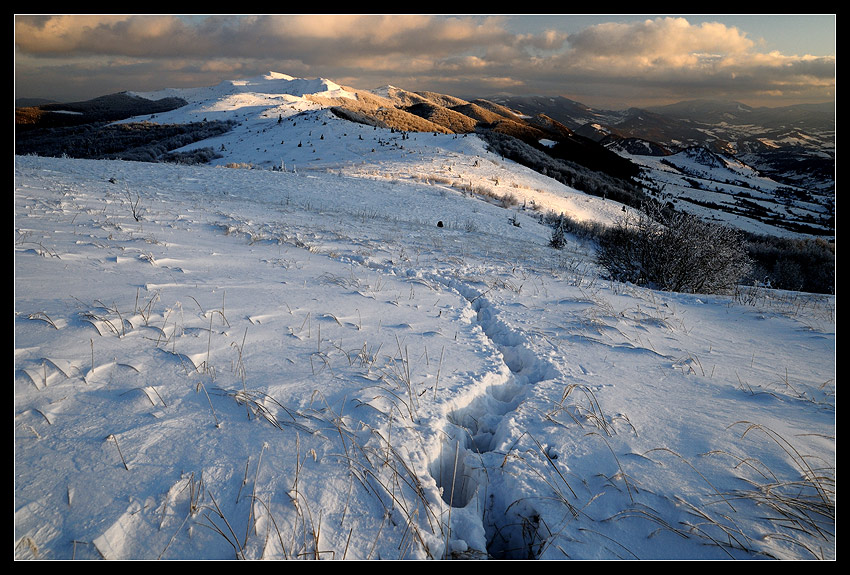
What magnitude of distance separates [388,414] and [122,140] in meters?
45.5

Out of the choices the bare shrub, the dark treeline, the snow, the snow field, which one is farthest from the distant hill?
the bare shrub

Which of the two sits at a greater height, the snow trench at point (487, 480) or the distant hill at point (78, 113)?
the distant hill at point (78, 113)

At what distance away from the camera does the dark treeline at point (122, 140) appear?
1177 inches

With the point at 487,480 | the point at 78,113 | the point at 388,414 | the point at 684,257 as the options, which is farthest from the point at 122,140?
the point at 487,480

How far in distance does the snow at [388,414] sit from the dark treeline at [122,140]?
27.1 meters

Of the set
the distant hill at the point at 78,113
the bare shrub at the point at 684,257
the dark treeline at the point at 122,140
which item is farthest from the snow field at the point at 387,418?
the distant hill at the point at 78,113

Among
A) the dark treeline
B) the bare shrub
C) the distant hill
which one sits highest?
the distant hill

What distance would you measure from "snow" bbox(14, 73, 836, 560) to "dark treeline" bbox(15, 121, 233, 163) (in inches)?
1066

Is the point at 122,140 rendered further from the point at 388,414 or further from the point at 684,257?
the point at 388,414

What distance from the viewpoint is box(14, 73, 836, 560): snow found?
1.77 m

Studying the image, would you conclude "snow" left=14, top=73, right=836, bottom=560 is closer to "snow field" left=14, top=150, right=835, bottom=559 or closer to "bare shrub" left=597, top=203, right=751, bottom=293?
"snow field" left=14, top=150, right=835, bottom=559

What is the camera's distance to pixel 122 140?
3591 centimetres

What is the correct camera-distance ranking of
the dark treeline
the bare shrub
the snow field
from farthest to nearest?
the dark treeline < the bare shrub < the snow field

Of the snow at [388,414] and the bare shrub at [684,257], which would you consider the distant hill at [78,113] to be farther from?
the bare shrub at [684,257]
